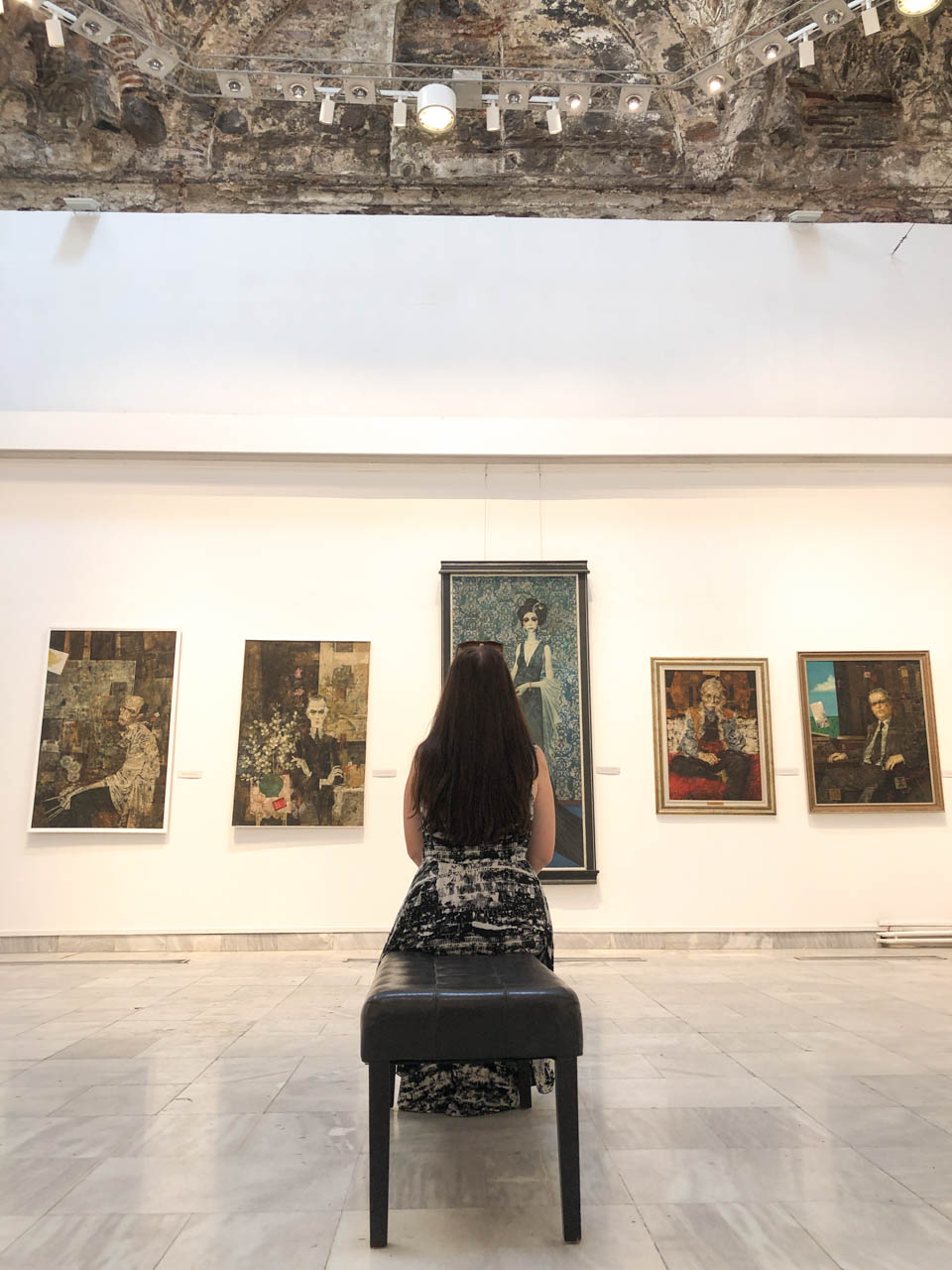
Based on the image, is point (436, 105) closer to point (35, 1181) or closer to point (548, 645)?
point (548, 645)

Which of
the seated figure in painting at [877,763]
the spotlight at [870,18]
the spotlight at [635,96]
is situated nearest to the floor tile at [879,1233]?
the seated figure in painting at [877,763]

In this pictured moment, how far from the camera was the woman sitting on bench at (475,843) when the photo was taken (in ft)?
12.3

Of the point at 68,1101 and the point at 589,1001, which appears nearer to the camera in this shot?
the point at 68,1101

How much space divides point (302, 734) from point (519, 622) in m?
2.77

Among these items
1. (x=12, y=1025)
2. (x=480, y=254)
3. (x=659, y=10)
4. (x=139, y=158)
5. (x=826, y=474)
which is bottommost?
(x=12, y=1025)

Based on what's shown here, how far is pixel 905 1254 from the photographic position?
2.80 meters

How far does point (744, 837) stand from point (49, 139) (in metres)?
12.2

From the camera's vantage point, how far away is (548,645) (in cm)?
1013

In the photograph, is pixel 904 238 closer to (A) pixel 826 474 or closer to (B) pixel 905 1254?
(A) pixel 826 474

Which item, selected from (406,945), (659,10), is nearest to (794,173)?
(659,10)

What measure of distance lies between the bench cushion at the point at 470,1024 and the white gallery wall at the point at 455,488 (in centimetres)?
686

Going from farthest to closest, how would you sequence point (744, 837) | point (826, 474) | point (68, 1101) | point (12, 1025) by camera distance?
point (826, 474), point (744, 837), point (12, 1025), point (68, 1101)

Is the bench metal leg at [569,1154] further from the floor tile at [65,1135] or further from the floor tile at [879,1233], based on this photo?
the floor tile at [65,1135]

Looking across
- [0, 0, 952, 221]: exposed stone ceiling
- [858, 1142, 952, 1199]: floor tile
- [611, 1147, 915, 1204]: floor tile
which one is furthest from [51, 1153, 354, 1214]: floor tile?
[0, 0, 952, 221]: exposed stone ceiling
